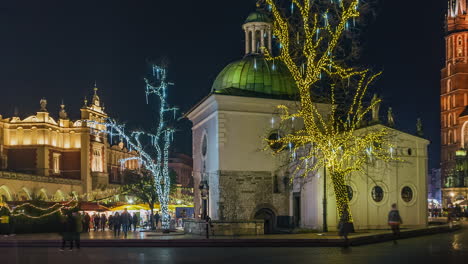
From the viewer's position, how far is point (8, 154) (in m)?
79.9

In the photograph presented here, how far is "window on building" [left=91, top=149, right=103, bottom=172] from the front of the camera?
86.9 m

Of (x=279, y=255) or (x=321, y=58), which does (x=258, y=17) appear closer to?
(x=321, y=58)

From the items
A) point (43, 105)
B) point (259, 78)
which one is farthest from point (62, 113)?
point (259, 78)

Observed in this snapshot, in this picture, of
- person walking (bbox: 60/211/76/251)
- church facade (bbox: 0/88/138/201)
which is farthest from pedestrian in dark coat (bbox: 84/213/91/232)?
church facade (bbox: 0/88/138/201)

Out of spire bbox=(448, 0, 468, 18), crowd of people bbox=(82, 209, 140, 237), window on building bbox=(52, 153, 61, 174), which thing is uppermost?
spire bbox=(448, 0, 468, 18)

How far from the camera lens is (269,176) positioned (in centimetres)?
3562

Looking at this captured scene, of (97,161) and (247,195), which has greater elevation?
(97,161)

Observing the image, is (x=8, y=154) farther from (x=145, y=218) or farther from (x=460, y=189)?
(x=460, y=189)

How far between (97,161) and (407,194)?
59.9m

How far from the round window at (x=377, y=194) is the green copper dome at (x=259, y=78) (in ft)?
23.3

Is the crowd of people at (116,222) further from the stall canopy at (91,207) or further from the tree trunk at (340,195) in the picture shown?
the tree trunk at (340,195)

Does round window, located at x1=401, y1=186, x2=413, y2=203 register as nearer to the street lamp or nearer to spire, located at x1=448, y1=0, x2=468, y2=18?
the street lamp

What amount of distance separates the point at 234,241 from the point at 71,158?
206 ft

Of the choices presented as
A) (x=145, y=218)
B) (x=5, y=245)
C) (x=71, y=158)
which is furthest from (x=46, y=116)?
(x=5, y=245)
